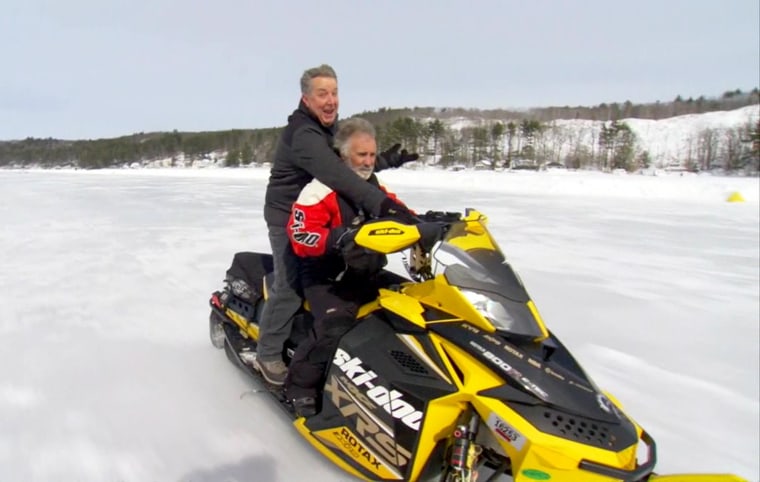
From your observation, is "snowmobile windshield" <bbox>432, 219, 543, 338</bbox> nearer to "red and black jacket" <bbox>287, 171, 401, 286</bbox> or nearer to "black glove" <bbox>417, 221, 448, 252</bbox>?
"black glove" <bbox>417, 221, 448, 252</bbox>

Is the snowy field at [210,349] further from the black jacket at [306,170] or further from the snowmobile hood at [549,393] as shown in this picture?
the black jacket at [306,170]

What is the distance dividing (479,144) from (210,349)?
76.3 meters

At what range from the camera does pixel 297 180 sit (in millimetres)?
2838

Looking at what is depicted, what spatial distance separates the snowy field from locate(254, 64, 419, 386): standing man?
17.6 inches

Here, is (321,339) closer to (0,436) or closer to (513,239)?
(0,436)

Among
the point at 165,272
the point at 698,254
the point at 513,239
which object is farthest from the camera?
the point at 513,239

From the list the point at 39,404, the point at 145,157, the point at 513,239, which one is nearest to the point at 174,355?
the point at 39,404

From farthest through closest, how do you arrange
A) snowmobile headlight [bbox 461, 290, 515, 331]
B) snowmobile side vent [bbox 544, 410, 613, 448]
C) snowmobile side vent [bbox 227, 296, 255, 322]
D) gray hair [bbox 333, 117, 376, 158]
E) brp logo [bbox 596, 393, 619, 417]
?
snowmobile side vent [bbox 227, 296, 255, 322] → gray hair [bbox 333, 117, 376, 158] → snowmobile headlight [bbox 461, 290, 515, 331] → brp logo [bbox 596, 393, 619, 417] → snowmobile side vent [bbox 544, 410, 613, 448]

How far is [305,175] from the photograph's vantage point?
2809mm

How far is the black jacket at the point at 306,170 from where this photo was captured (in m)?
2.39

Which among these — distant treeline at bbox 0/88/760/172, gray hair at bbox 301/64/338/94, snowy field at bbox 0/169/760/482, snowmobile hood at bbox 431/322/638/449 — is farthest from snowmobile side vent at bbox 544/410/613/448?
distant treeline at bbox 0/88/760/172

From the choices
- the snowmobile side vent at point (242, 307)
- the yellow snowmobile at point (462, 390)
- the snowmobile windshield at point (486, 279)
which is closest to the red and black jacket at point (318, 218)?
the yellow snowmobile at point (462, 390)

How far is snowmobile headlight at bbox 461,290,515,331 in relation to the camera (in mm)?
1978

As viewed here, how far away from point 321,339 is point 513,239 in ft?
21.2
